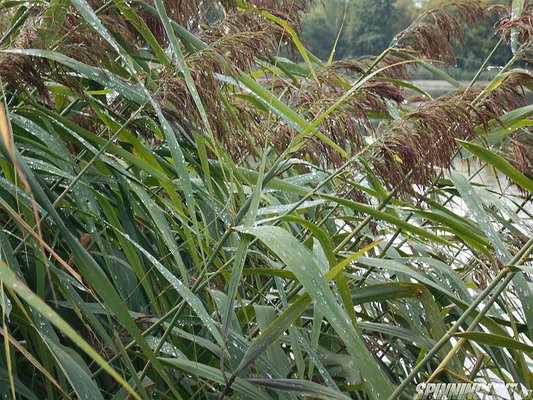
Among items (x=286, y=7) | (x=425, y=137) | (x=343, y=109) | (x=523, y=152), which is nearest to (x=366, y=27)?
(x=286, y=7)

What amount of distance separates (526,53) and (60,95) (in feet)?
3.44

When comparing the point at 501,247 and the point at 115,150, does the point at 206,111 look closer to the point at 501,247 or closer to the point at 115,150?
the point at 115,150

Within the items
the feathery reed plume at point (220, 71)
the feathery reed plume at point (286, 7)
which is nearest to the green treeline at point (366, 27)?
the feathery reed plume at point (286, 7)

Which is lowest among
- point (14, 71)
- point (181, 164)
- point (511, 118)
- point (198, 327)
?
point (198, 327)

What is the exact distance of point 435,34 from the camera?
6.79 feet

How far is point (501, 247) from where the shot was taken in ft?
5.60

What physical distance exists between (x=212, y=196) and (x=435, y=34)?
0.79m

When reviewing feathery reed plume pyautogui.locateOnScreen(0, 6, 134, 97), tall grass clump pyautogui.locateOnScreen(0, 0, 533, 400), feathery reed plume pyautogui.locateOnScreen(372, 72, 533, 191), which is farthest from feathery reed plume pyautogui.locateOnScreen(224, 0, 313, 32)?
feathery reed plume pyautogui.locateOnScreen(372, 72, 533, 191)

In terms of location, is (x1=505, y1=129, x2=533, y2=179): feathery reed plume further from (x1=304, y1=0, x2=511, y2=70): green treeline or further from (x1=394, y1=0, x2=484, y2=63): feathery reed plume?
(x1=304, y1=0, x2=511, y2=70): green treeline

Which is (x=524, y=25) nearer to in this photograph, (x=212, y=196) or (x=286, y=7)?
(x=286, y=7)

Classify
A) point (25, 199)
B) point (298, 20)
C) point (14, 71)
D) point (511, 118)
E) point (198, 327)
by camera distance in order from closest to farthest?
point (14, 71)
point (25, 199)
point (511, 118)
point (198, 327)
point (298, 20)

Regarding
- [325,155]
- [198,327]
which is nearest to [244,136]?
[325,155]

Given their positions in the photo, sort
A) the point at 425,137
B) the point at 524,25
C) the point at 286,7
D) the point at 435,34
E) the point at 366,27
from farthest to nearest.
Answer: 1. the point at 366,27
2. the point at 286,7
3. the point at 435,34
4. the point at 524,25
5. the point at 425,137

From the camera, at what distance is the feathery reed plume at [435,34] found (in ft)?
6.79
